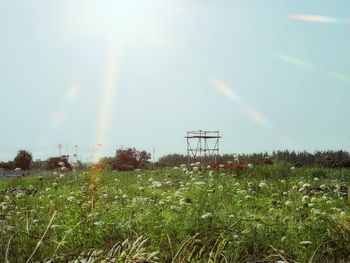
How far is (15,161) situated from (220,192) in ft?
81.2

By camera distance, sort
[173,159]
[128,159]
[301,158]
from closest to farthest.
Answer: [301,158]
[128,159]
[173,159]

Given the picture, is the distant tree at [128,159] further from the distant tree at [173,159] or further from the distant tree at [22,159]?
the distant tree at [22,159]

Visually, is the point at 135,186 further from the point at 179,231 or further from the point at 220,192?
the point at 179,231

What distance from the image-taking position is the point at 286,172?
12.5 metres

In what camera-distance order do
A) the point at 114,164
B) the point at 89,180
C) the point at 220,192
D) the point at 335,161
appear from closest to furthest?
the point at 220,192 → the point at 89,180 → the point at 335,161 → the point at 114,164

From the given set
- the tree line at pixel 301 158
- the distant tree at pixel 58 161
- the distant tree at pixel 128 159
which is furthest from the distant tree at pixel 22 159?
the tree line at pixel 301 158

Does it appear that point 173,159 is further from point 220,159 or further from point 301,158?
point 301,158

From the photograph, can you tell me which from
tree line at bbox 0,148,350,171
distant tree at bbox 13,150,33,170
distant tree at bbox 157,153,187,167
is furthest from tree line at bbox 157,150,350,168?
distant tree at bbox 13,150,33,170

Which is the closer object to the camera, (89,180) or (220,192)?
(220,192)

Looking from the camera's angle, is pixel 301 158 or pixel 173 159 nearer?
pixel 301 158

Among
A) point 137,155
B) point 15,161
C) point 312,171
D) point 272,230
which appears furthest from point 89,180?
point 15,161

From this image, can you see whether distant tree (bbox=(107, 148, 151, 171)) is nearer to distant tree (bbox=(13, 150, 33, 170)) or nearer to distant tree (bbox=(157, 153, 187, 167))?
distant tree (bbox=(157, 153, 187, 167))

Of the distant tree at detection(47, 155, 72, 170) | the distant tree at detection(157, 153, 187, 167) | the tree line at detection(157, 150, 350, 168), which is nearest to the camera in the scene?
the tree line at detection(157, 150, 350, 168)

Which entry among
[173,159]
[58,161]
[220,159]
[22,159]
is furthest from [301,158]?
[22,159]
